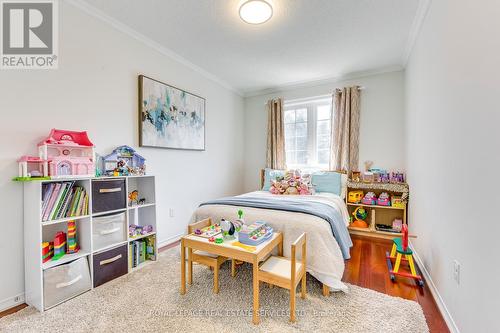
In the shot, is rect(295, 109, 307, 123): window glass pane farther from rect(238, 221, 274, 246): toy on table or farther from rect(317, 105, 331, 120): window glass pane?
rect(238, 221, 274, 246): toy on table

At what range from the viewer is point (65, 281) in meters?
1.72

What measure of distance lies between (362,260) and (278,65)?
2904mm

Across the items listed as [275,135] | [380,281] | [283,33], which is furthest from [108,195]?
[275,135]

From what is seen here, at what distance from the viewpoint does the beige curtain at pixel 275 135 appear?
13.8ft

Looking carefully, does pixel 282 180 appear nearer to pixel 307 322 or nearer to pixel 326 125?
pixel 326 125

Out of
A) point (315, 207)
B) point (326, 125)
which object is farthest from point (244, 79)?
point (315, 207)

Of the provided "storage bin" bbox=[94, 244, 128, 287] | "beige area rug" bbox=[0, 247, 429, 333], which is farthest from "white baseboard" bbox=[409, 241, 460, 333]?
"storage bin" bbox=[94, 244, 128, 287]

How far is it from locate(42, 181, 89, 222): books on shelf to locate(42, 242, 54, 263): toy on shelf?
21cm

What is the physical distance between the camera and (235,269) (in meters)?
2.18

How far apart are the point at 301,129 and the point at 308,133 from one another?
0.55 feet

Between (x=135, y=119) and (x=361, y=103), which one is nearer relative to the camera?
(x=135, y=119)

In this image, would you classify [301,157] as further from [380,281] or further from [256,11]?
[256,11]

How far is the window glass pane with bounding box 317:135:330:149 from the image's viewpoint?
3.91 m

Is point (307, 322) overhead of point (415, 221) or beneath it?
beneath
